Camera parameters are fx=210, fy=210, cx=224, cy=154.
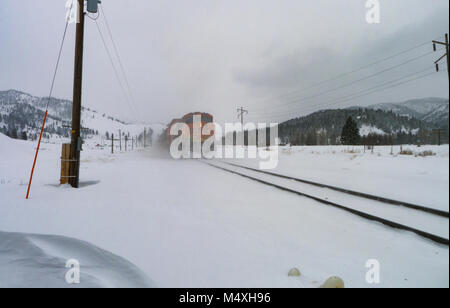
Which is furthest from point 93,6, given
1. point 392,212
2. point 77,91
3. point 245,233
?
point 392,212

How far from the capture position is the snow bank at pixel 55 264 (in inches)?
79.7

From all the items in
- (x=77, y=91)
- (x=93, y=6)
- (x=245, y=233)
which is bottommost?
(x=245, y=233)

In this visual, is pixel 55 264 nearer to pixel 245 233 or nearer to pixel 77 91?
pixel 245 233

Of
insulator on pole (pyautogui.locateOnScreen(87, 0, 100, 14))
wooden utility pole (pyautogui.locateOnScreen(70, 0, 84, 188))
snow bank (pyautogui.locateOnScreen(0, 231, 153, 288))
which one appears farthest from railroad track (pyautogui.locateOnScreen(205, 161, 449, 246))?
insulator on pole (pyautogui.locateOnScreen(87, 0, 100, 14))

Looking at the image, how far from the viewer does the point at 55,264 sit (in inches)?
91.6

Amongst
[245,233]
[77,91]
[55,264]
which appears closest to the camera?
[55,264]

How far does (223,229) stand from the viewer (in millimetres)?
3457

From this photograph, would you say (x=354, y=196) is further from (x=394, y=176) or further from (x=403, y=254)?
(x=403, y=254)

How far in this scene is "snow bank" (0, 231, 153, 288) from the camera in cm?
203

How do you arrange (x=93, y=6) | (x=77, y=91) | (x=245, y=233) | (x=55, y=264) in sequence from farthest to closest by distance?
1. (x=77, y=91)
2. (x=93, y=6)
3. (x=245, y=233)
4. (x=55, y=264)

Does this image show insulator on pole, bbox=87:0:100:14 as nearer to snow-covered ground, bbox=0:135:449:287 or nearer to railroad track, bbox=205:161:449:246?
snow-covered ground, bbox=0:135:449:287

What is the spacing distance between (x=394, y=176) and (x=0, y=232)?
6.09 m

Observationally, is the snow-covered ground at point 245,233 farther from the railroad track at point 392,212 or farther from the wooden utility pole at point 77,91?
the wooden utility pole at point 77,91
